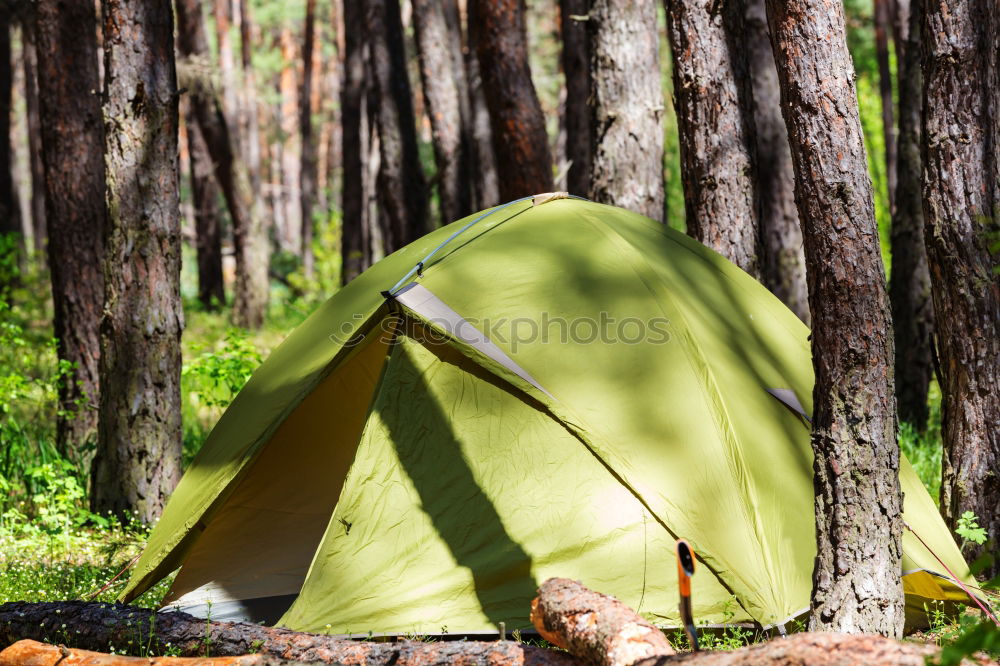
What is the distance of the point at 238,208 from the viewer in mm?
12688

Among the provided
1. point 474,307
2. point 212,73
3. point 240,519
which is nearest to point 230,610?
point 240,519

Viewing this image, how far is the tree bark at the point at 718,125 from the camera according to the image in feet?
19.3

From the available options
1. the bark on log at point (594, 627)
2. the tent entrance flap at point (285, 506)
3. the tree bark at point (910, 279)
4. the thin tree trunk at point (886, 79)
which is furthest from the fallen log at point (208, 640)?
the thin tree trunk at point (886, 79)

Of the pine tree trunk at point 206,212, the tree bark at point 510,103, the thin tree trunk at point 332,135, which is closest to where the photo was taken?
the tree bark at point 510,103

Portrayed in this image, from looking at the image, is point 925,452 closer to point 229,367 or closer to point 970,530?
point 970,530

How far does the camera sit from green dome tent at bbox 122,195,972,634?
3742 mm

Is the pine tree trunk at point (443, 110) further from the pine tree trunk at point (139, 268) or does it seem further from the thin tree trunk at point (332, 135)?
the thin tree trunk at point (332, 135)

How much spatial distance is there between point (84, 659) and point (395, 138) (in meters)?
8.95

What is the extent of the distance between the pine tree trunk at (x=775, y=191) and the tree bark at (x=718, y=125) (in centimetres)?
113

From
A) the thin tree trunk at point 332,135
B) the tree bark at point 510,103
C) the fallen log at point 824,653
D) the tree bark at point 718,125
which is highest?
the thin tree trunk at point 332,135

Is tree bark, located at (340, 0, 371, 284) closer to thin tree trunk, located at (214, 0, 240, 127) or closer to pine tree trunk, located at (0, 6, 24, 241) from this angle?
thin tree trunk, located at (214, 0, 240, 127)

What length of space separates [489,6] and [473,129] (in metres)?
2.63

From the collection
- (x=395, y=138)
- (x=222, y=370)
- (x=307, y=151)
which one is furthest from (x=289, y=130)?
(x=222, y=370)

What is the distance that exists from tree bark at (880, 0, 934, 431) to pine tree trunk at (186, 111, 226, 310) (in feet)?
32.7
